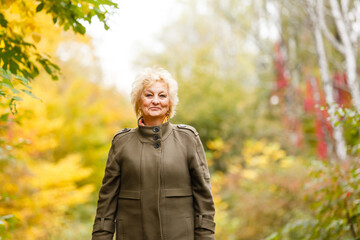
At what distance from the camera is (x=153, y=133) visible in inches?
A: 76.8

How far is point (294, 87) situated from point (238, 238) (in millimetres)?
7864

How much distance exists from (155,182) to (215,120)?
9166mm

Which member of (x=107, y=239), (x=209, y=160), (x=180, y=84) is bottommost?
(x=107, y=239)

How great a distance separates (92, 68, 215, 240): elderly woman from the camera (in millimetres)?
1867

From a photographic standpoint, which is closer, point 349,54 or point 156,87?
point 156,87

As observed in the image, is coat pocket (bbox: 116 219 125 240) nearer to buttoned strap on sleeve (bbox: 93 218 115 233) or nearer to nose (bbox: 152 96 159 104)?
buttoned strap on sleeve (bbox: 93 218 115 233)

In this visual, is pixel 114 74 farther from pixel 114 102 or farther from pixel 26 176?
pixel 26 176

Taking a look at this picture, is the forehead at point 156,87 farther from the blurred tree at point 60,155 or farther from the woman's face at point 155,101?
the blurred tree at point 60,155

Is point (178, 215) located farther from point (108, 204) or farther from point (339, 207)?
point (339, 207)

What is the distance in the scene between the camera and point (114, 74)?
1333 centimetres

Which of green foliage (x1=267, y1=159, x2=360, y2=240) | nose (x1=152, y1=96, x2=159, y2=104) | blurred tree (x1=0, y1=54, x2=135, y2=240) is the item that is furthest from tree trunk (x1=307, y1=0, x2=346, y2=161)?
nose (x1=152, y1=96, x2=159, y2=104)

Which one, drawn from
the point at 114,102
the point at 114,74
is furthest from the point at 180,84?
the point at 114,74

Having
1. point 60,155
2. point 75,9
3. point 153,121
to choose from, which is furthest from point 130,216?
point 60,155

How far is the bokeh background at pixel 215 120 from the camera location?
240 cm
